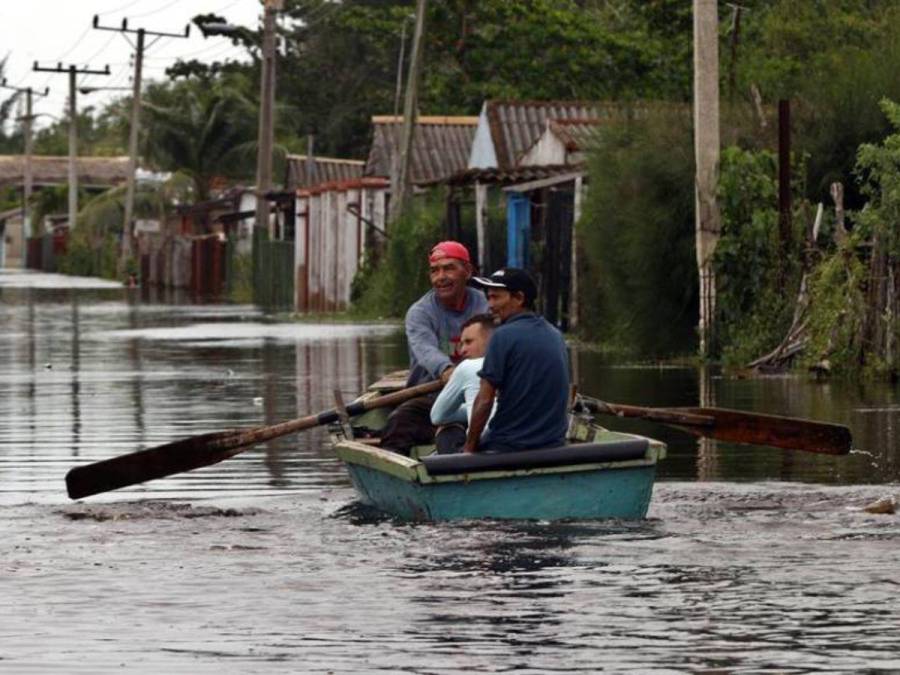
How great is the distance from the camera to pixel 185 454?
1491cm

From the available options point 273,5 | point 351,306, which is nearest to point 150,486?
point 351,306

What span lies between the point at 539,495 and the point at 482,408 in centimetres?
58

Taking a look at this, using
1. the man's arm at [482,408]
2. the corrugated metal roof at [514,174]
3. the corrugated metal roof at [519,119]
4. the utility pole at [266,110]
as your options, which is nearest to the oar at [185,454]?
the man's arm at [482,408]

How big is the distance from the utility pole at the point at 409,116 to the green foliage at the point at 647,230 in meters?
15.3

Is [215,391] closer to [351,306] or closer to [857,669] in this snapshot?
[857,669]

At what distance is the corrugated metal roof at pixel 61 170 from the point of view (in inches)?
4889

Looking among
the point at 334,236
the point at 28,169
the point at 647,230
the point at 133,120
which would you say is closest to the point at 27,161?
the point at 28,169

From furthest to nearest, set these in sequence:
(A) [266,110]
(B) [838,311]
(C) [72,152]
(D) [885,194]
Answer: (C) [72,152]
(A) [266,110]
(B) [838,311]
(D) [885,194]

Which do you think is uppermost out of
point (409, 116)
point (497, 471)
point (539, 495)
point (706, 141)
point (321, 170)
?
point (321, 170)

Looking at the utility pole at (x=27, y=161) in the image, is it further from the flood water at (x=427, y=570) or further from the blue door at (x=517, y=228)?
the flood water at (x=427, y=570)

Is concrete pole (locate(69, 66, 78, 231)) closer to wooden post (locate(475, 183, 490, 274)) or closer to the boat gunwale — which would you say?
wooden post (locate(475, 183, 490, 274))

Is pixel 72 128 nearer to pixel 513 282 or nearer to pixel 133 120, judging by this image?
pixel 133 120

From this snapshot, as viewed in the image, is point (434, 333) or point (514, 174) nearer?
point (434, 333)

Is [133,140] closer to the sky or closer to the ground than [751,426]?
closer to the sky
